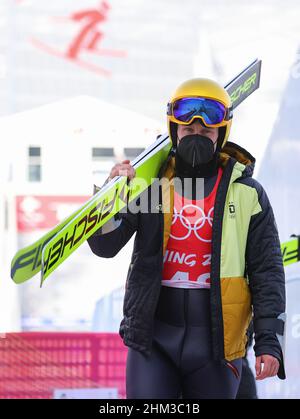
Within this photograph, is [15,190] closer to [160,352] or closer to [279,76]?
[279,76]

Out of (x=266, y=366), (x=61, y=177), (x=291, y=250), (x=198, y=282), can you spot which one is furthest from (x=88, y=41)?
(x=266, y=366)

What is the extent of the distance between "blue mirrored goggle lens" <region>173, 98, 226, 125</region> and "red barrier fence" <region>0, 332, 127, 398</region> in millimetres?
2087

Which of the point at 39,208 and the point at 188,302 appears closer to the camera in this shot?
the point at 188,302

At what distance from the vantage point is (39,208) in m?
4.04

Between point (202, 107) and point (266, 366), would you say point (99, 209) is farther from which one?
point (266, 366)

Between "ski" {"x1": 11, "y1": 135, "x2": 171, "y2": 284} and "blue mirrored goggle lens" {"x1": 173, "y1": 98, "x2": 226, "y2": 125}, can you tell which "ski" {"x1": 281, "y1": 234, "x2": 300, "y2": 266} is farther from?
"blue mirrored goggle lens" {"x1": 173, "y1": 98, "x2": 226, "y2": 125}

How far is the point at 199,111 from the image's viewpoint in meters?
2.31

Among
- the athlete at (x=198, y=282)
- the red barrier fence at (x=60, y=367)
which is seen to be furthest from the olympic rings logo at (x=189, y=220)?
the red barrier fence at (x=60, y=367)

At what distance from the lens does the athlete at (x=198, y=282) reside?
225 centimetres

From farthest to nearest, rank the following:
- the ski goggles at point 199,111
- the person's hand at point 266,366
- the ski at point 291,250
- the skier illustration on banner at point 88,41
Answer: the ski at point 291,250
the skier illustration on banner at point 88,41
the ski goggles at point 199,111
the person's hand at point 266,366

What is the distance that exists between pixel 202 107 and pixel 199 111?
0.05ft

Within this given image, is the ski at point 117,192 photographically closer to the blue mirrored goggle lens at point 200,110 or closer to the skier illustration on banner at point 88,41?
the blue mirrored goggle lens at point 200,110

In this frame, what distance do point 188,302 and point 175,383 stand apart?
0.25 m
